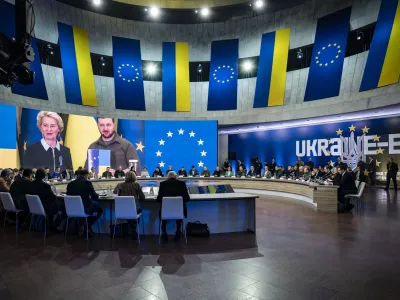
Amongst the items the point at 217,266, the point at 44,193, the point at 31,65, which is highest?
the point at 31,65

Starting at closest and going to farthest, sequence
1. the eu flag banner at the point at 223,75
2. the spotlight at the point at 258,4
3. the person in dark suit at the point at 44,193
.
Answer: the person in dark suit at the point at 44,193 → the spotlight at the point at 258,4 → the eu flag banner at the point at 223,75

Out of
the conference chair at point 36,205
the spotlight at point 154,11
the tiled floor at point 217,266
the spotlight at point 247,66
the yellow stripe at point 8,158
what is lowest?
the tiled floor at point 217,266

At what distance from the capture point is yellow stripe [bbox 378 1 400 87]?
30.5ft

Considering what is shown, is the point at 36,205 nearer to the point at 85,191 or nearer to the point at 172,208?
the point at 85,191

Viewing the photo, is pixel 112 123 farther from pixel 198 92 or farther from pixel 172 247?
pixel 172 247

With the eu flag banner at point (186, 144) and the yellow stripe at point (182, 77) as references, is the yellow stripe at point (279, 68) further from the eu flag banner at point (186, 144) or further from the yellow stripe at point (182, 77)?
the yellow stripe at point (182, 77)

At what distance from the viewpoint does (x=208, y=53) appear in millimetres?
14594

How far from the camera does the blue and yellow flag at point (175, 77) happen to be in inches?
566

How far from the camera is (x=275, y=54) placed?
13133 mm

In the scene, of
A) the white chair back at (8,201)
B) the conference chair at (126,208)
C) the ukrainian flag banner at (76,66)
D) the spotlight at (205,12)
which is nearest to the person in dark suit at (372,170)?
the spotlight at (205,12)

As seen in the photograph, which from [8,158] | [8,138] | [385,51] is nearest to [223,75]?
[385,51]

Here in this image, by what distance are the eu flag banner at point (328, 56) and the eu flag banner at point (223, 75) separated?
365 cm

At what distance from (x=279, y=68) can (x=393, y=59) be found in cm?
464

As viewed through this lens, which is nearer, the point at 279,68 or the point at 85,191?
the point at 85,191
